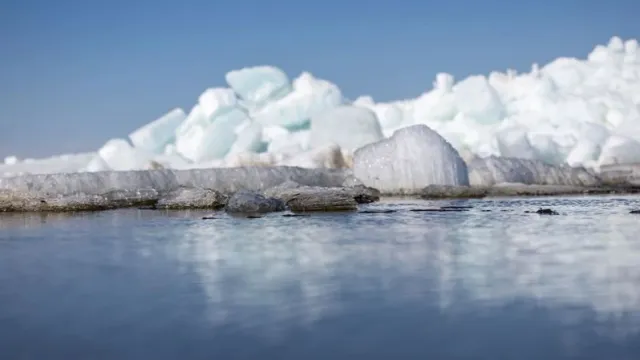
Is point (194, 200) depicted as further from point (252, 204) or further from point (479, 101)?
point (479, 101)

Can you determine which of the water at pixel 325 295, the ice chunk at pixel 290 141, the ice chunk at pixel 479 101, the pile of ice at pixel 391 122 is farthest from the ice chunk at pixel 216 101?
the water at pixel 325 295

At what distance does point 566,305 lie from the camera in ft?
14.1

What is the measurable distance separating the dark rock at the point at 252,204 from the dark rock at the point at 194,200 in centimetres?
155

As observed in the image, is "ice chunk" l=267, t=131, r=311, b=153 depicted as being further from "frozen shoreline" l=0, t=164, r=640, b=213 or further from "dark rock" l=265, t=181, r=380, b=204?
"dark rock" l=265, t=181, r=380, b=204

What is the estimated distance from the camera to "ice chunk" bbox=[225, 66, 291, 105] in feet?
112

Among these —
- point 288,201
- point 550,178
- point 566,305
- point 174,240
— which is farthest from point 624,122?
point 566,305

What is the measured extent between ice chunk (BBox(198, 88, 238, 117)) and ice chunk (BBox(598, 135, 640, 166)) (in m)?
15.3

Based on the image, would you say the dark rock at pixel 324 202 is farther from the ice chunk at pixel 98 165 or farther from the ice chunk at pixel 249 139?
the ice chunk at pixel 249 139

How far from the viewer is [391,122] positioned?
35.6 metres

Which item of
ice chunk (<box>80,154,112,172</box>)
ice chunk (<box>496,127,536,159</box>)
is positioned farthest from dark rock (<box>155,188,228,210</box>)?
ice chunk (<box>496,127,536,159</box>)

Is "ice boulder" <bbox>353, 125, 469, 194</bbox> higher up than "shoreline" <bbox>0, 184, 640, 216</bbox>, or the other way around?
"ice boulder" <bbox>353, 125, 469, 194</bbox>

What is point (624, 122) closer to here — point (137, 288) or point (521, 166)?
point (521, 166)

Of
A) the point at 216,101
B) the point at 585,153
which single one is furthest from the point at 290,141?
the point at 585,153

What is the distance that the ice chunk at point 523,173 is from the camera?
79.9 feet
